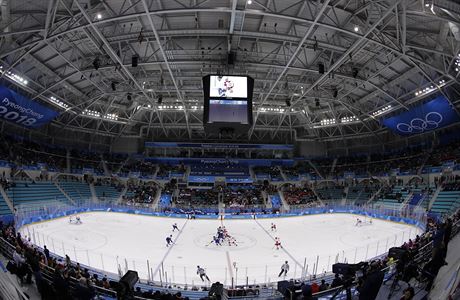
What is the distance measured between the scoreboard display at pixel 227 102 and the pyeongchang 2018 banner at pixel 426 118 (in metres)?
17.5

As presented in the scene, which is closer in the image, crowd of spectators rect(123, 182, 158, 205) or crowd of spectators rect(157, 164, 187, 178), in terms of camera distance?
crowd of spectators rect(123, 182, 158, 205)

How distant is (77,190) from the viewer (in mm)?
32781

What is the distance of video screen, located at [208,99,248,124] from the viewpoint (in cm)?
1694

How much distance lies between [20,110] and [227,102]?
60.3 ft

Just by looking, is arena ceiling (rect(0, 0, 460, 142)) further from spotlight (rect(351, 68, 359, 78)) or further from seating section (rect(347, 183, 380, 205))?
seating section (rect(347, 183, 380, 205))

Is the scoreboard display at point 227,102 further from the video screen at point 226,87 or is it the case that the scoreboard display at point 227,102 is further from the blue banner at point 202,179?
the blue banner at point 202,179

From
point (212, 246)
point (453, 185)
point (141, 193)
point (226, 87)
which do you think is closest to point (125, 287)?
point (212, 246)

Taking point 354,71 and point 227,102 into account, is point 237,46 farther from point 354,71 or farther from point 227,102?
point 354,71

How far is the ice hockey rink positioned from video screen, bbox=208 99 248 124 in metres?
7.91

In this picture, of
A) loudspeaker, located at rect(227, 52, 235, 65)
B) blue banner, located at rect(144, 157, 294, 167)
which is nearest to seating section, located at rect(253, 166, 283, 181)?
blue banner, located at rect(144, 157, 294, 167)

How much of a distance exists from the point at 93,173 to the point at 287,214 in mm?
25575

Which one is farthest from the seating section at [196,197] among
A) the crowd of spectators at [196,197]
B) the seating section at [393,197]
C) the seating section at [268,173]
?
the seating section at [393,197]

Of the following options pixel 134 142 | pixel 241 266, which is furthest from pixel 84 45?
pixel 134 142

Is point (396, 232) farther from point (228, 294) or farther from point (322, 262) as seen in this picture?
point (228, 294)
